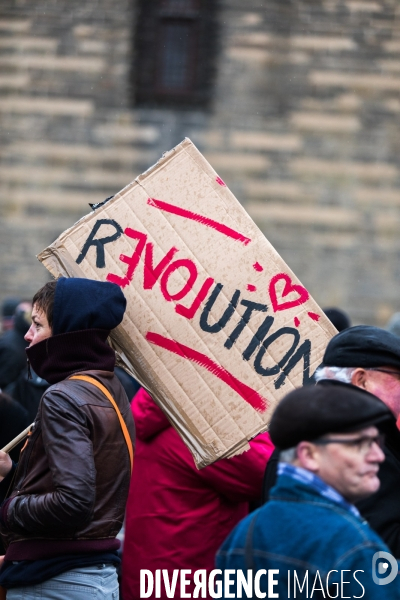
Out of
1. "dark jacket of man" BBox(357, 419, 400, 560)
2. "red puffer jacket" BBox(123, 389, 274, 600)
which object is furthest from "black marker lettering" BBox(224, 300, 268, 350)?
"dark jacket of man" BBox(357, 419, 400, 560)

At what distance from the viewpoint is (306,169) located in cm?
1024

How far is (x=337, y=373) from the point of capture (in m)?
2.63

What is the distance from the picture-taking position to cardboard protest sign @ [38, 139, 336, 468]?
276cm

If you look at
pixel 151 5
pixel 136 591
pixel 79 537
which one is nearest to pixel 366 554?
pixel 79 537

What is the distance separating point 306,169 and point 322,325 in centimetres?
761

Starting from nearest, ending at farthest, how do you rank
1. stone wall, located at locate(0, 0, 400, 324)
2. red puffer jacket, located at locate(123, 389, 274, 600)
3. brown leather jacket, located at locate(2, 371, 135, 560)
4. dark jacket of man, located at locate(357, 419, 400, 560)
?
dark jacket of man, located at locate(357, 419, 400, 560)
brown leather jacket, located at locate(2, 371, 135, 560)
red puffer jacket, located at locate(123, 389, 274, 600)
stone wall, located at locate(0, 0, 400, 324)

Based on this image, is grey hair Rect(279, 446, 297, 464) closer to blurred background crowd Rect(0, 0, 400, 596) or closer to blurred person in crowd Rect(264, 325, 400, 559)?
blurred person in crowd Rect(264, 325, 400, 559)

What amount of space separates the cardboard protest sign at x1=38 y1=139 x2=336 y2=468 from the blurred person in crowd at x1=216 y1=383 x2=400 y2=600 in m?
0.87

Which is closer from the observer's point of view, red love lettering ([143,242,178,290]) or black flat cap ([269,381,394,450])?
black flat cap ([269,381,394,450])

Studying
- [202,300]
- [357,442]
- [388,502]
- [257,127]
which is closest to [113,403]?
[202,300]

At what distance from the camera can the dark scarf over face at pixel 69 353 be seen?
273cm

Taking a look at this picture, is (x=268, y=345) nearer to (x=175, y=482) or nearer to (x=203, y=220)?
(x=203, y=220)

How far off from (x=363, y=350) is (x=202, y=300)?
49cm

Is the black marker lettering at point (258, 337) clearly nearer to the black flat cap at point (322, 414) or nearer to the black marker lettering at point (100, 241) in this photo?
the black marker lettering at point (100, 241)
